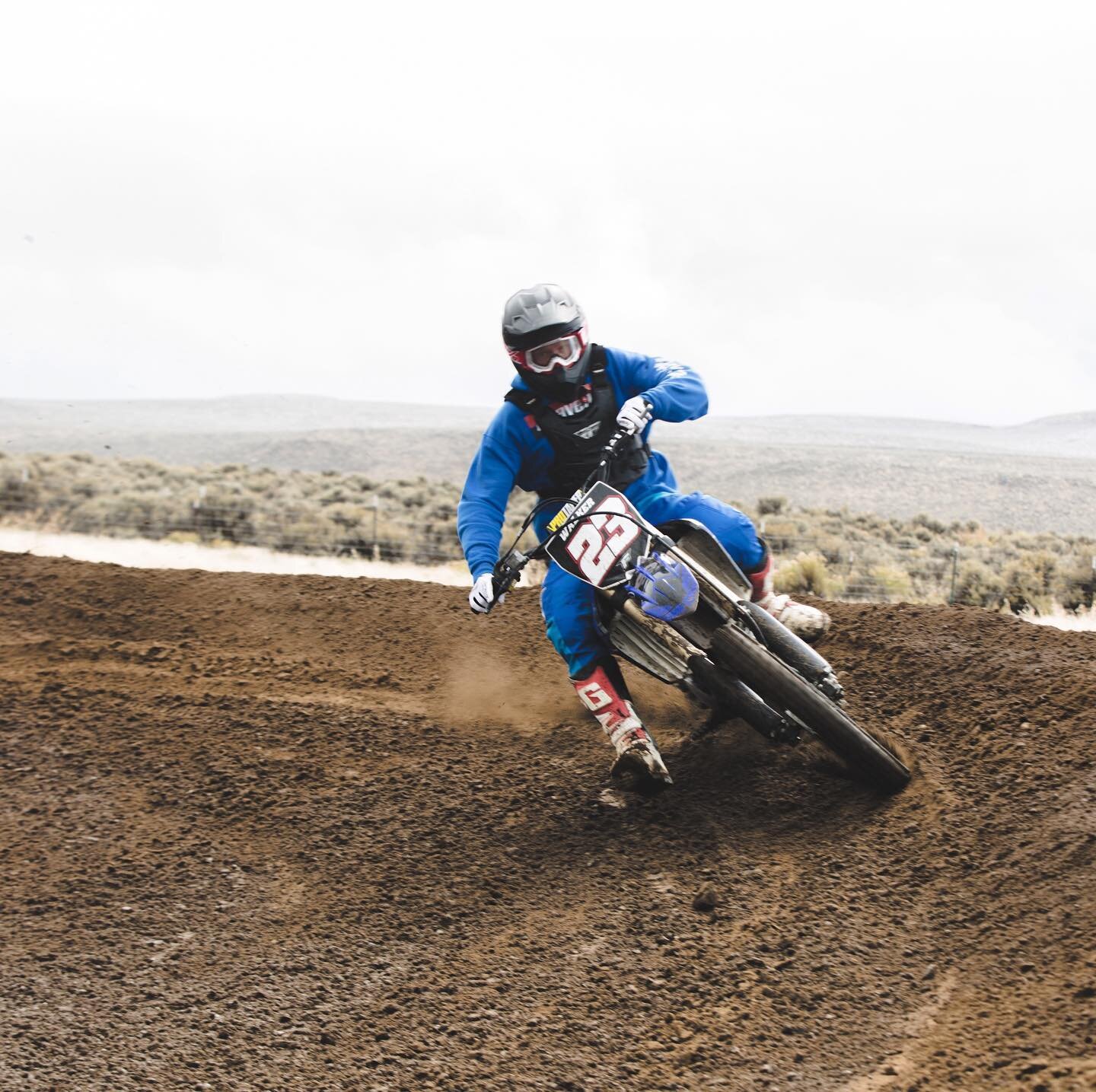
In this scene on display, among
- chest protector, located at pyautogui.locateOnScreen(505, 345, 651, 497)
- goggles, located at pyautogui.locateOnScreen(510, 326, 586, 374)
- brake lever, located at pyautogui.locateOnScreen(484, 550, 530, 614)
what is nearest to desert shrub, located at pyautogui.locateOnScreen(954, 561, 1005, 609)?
chest protector, located at pyautogui.locateOnScreen(505, 345, 651, 497)

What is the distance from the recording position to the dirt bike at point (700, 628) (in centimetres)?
460

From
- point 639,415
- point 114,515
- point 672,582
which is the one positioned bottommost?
point 114,515

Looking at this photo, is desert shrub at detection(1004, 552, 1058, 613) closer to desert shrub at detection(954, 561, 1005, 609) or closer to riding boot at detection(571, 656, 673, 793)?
desert shrub at detection(954, 561, 1005, 609)

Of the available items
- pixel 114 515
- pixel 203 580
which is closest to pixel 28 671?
pixel 203 580

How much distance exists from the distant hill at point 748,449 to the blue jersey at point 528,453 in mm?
13909

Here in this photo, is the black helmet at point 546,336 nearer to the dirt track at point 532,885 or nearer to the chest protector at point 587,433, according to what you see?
the chest protector at point 587,433

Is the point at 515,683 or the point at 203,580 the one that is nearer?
the point at 515,683

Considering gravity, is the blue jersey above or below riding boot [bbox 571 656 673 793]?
above

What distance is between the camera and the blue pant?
5273 mm

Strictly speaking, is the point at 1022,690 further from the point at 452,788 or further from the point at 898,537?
the point at 898,537

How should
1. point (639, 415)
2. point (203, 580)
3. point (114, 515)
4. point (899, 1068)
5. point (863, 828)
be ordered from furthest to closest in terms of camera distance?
1. point (114, 515)
2. point (203, 580)
3. point (639, 415)
4. point (863, 828)
5. point (899, 1068)

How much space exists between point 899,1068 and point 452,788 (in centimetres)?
291

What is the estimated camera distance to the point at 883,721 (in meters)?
5.66

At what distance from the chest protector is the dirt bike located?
0.98 feet
